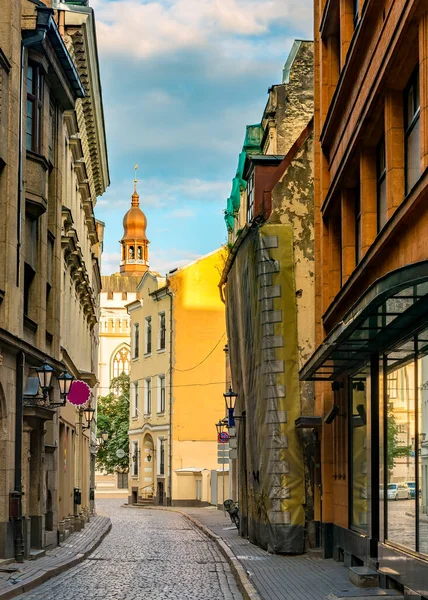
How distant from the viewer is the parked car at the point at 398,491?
13.5m

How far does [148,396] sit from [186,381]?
4.97 metres

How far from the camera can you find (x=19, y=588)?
16.2 metres

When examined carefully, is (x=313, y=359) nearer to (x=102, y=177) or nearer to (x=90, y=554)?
(x=90, y=554)

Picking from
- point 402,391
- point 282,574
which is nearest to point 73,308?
point 282,574

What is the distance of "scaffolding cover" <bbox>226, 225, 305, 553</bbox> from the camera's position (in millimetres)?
23469

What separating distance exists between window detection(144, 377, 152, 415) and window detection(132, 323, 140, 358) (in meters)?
2.39

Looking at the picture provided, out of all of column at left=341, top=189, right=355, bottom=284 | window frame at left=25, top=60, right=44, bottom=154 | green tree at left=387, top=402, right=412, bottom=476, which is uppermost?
window frame at left=25, top=60, right=44, bottom=154

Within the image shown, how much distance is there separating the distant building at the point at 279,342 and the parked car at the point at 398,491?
7.72 metres

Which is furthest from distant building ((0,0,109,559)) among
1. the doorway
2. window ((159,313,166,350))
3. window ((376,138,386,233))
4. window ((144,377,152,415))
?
window ((144,377,152,415))

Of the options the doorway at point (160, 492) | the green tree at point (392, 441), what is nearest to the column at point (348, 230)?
the green tree at point (392, 441)

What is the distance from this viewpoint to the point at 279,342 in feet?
78.9

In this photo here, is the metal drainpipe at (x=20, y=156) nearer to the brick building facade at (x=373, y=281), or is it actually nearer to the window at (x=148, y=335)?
the brick building facade at (x=373, y=281)

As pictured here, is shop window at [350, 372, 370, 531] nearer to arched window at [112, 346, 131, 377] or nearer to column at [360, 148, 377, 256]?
column at [360, 148, 377, 256]

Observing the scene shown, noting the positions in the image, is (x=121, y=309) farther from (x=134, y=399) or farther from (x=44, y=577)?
(x=44, y=577)
